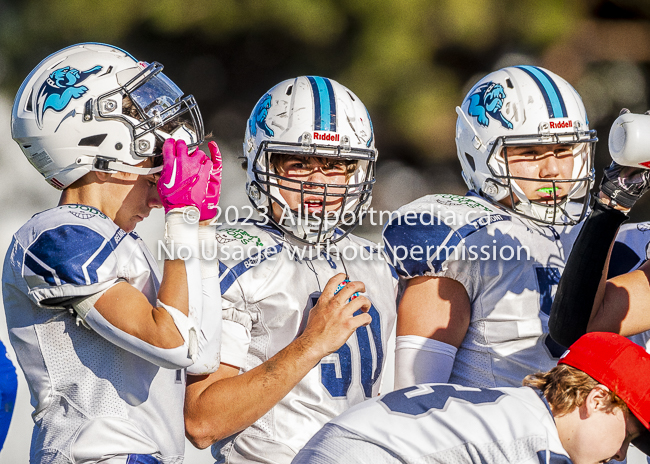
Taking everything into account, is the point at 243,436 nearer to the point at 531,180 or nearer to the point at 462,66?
the point at 531,180

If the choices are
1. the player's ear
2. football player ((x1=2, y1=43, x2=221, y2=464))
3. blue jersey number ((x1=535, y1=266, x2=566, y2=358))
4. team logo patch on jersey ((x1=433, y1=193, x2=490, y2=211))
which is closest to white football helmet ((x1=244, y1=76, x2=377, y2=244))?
team logo patch on jersey ((x1=433, y1=193, x2=490, y2=211))

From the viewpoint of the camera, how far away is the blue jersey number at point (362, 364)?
254 centimetres

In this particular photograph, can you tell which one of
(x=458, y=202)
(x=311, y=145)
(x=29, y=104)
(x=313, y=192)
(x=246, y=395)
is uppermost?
(x=29, y=104)

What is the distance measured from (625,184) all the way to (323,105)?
1.00 metres

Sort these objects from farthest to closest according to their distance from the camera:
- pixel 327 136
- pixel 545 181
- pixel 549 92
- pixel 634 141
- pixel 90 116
Result: pixel 549 92
pixel 545 181
pixel 327 136
pixel 90 116
pixel 634 141

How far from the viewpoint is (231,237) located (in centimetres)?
261

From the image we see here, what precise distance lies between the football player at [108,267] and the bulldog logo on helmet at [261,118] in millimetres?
377

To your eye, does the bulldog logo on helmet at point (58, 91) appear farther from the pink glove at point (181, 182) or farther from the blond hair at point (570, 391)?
the blond hair at point (570, 391)

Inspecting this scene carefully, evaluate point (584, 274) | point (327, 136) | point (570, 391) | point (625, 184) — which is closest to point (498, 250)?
point (584, 274)

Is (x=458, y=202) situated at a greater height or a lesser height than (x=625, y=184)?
lesser

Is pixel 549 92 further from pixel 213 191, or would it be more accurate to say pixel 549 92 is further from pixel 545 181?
pixel 213 191

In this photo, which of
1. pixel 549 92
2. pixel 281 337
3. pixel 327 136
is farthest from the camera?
pixel 549 92

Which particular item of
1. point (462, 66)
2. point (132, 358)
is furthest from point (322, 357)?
point (462, 66)

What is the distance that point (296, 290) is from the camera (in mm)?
2580
